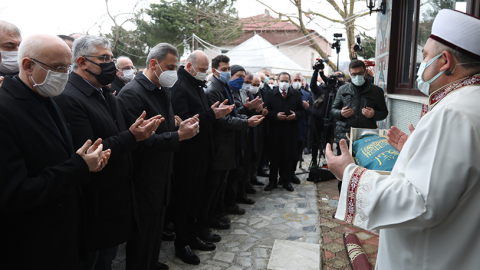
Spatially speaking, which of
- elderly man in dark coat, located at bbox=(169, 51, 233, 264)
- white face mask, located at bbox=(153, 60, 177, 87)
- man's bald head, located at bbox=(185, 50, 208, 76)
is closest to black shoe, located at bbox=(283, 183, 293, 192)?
elderly man in dark coat, located at bbox=(169, 51, 233, 264)

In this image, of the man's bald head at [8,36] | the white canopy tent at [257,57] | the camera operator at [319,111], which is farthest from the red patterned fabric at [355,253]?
the white canopy tent at [257,57]

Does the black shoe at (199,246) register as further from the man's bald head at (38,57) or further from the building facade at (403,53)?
the building facade at (403,53)

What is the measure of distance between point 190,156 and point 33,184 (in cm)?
217

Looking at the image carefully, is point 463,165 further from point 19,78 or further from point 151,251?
point 151,251

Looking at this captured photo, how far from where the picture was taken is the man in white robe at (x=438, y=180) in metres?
1.32

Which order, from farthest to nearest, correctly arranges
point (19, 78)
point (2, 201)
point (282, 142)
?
point (282, 142) → point (19, 78) → point (2, 201)

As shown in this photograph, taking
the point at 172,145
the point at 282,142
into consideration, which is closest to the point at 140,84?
the point at 172,145

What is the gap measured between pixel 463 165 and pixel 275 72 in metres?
12.1

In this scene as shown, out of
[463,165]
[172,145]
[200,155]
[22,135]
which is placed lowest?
[200,155]

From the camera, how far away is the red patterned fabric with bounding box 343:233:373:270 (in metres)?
3.35

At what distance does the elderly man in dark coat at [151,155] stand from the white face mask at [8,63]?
3.62ft

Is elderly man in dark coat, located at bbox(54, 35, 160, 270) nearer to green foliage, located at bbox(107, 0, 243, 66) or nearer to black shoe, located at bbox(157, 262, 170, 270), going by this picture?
black shoe, located at bbox(157, 262, 170, 270)

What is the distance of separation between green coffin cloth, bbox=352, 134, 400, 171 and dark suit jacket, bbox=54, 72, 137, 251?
2.01 m

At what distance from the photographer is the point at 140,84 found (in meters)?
3.06
